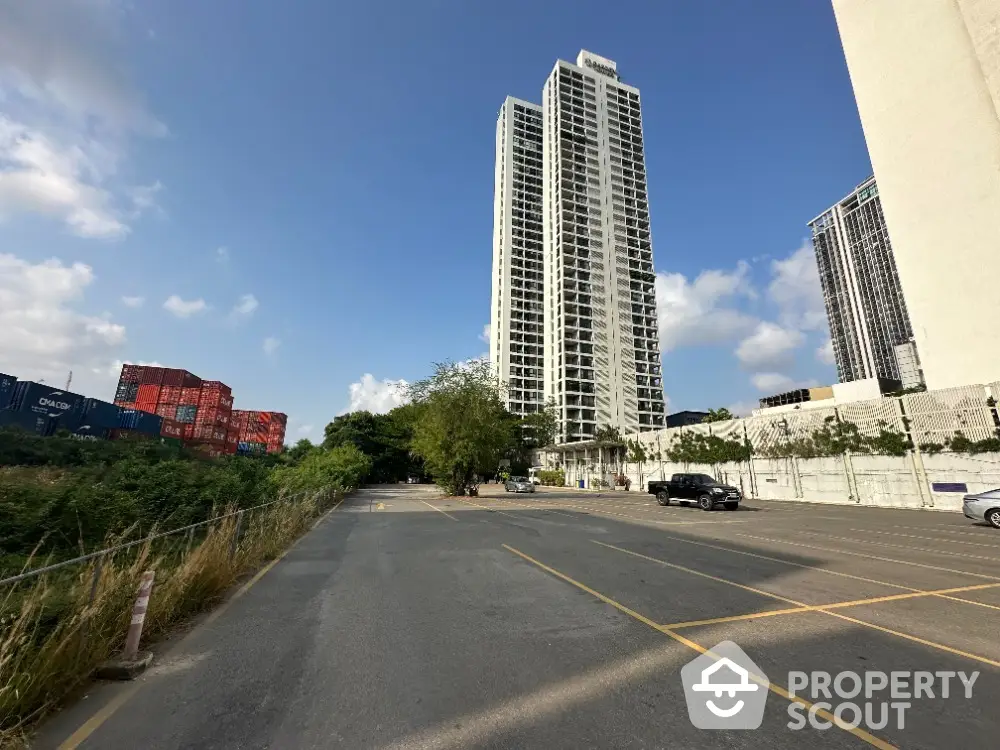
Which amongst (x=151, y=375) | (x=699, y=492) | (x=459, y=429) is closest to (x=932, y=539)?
(x=699, y=492)

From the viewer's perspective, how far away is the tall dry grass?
3672 millimetres

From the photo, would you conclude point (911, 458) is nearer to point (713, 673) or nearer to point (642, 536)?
point (642, 536)

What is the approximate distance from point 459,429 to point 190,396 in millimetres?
41985

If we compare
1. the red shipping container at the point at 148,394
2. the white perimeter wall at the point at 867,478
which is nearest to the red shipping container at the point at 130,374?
the red shipping container at the point at 148,394

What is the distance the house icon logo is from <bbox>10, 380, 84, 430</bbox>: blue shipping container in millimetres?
44589

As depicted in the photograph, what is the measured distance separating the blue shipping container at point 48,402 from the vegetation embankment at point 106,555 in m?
24.7

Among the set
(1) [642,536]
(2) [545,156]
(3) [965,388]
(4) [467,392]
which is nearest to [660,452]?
(4) [467,392]

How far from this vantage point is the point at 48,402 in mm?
33188

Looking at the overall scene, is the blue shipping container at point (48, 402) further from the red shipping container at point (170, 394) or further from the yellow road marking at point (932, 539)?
the yellow road marking at point (932, 539)

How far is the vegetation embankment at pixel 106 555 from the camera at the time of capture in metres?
3.98

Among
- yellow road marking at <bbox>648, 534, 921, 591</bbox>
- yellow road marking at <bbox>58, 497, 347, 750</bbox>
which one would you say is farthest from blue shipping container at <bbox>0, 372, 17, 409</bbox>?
yellow road marking at <bbox>648, 534, 921, 591</bbox>

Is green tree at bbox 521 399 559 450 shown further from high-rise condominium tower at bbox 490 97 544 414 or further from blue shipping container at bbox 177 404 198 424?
blue shipping container at bbox 177 404 198 424

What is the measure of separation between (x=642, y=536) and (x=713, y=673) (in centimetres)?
982

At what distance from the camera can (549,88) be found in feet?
351
